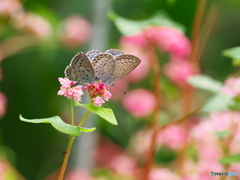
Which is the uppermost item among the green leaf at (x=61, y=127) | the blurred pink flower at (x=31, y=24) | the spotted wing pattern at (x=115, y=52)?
the blurred pink flower at (x=31, y=24)

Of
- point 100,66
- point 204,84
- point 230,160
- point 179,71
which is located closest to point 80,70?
point 100,66

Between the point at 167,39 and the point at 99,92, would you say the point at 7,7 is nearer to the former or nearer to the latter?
the point at 167,39

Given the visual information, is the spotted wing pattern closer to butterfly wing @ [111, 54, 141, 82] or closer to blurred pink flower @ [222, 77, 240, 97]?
butterfly wing @ [111, 54, 141, 82]

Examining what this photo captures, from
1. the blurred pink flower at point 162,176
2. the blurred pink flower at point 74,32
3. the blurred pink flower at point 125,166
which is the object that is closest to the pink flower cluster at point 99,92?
the blurred pink flower at point 162,176

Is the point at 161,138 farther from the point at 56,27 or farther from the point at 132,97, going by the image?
the point at 56,27

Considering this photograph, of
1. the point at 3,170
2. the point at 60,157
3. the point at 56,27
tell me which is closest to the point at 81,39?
the point at 56,27

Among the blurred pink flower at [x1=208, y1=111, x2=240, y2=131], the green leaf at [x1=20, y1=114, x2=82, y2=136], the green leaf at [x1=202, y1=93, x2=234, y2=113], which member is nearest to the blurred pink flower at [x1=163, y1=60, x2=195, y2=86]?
the blurred pink flower at [x1=208, y1=111, x2=240, y2=131]

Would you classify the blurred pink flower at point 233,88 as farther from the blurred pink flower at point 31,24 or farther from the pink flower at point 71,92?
the blurred pink flower at point 31,24
